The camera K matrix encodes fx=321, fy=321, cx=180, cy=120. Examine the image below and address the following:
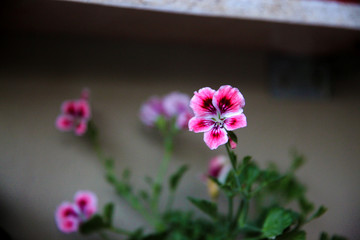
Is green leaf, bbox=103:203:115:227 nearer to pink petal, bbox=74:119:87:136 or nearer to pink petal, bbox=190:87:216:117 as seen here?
pink petal, bbox=74:119:87:136

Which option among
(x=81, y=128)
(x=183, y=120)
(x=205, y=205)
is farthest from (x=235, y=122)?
(x=81, y=128)

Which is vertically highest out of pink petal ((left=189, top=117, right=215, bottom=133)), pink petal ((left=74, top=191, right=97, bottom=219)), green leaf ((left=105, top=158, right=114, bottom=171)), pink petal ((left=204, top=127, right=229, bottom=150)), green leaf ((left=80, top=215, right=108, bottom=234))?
pink petal ((left=189, top=117, right=215, bottom=133))

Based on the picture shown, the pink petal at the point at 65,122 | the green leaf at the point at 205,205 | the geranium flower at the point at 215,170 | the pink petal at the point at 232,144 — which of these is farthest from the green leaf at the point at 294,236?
the pink petal at the point at 65,122

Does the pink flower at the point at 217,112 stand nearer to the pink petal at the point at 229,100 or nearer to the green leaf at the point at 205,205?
the pink petal at the point at 229,100

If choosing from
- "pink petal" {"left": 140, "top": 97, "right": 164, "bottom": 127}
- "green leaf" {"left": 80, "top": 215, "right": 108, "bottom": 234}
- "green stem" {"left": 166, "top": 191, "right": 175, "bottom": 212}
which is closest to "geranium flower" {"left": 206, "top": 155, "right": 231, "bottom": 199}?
"green stem" {"left": 166, "top": 191, "right": 175, "bottom": 212}

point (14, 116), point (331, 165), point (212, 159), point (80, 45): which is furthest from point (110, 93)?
point (331, 165)

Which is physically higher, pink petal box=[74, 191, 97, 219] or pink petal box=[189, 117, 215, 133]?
pink petal box=[189, 117, 215, 133]

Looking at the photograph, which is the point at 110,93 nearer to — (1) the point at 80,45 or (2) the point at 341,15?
(1) the point at 80,45
